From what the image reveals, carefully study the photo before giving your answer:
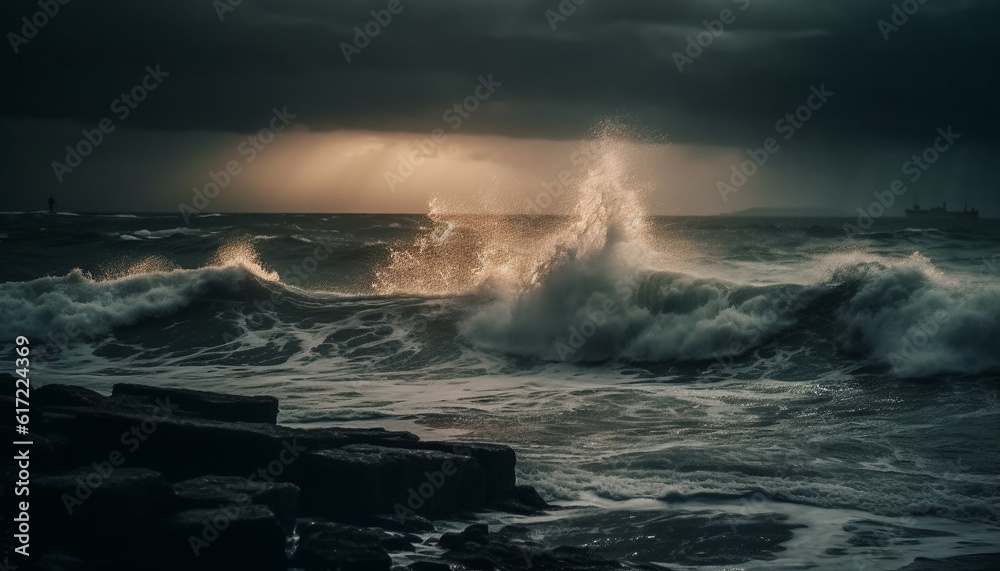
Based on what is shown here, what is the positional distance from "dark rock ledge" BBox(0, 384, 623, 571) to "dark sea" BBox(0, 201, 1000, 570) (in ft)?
2.53

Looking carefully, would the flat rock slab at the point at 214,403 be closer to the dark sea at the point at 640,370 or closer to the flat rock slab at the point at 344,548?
the dark sea at the point at 640,370

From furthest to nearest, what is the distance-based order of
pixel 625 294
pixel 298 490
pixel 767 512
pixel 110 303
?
pixel 110 303, pixel 625 294, pixel 767 512, pixel 298 490

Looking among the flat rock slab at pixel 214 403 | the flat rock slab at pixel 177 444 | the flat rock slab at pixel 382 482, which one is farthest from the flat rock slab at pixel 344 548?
the flat rock slab at pixel 214 403

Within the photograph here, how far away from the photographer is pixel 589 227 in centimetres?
2516

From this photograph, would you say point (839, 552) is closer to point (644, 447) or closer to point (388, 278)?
point (644, 447)

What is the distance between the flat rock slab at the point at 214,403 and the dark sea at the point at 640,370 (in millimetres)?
2421

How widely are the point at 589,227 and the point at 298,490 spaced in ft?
54.8

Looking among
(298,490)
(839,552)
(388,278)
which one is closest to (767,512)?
(839,552)

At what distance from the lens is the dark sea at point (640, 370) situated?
10.6 metres

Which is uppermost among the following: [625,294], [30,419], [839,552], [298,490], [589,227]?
[589,227]

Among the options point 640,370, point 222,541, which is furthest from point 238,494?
point 640,370

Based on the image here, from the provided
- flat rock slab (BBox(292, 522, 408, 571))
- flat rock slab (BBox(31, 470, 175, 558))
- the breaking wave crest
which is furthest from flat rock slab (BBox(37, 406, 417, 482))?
the breaking wave crest

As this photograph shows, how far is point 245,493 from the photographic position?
28.9 feet

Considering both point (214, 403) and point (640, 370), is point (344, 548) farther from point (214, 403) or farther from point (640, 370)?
point (640, 370)
